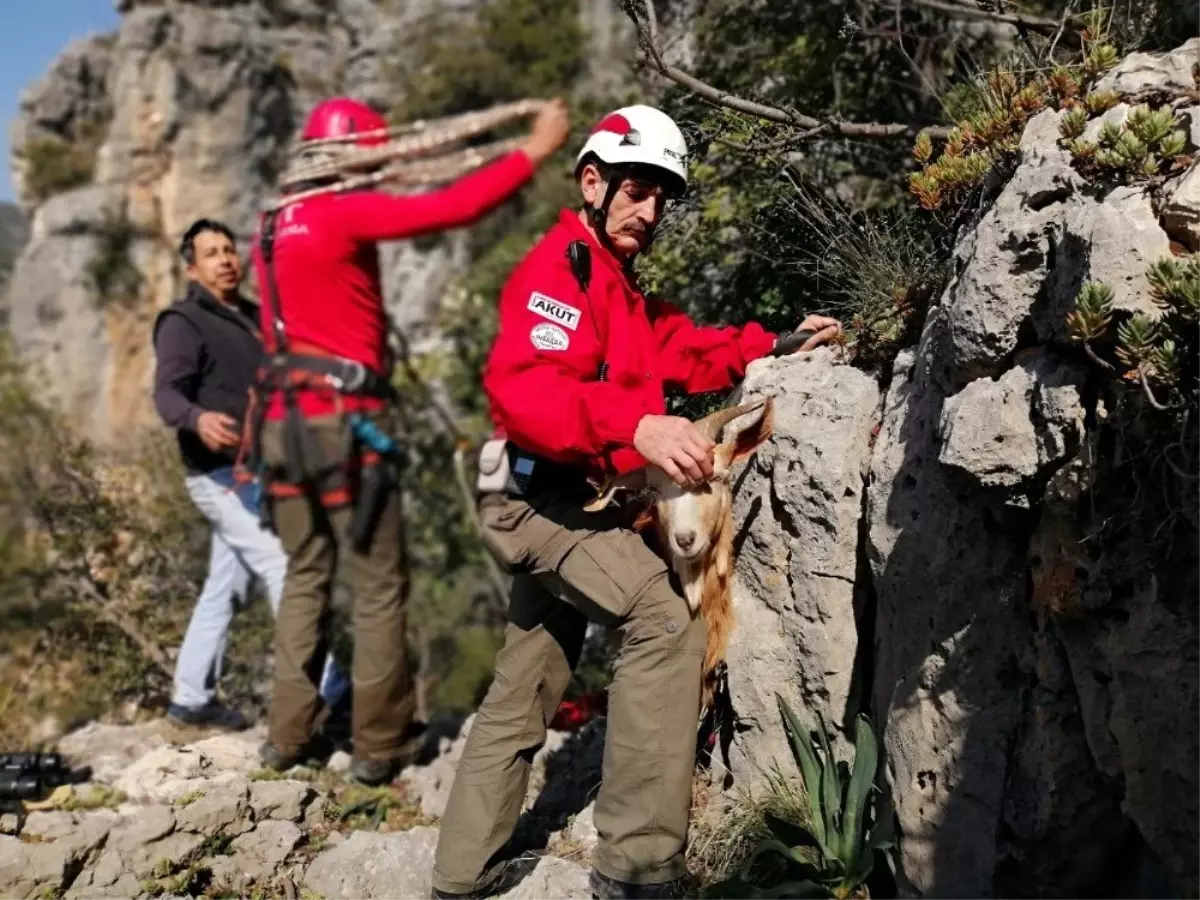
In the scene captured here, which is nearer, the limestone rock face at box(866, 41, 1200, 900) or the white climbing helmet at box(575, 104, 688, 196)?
the limestone rock face at box(866, 41, 1200, 900)

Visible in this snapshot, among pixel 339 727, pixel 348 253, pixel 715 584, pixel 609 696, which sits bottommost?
pixel 339 727

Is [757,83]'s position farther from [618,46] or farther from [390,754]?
[618,46]

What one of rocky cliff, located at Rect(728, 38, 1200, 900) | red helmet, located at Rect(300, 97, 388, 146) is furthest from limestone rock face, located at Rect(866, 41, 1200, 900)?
red helmet, located at Rect(300, 97, 388, 146)

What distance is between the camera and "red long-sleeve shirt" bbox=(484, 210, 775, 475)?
285 centimetres

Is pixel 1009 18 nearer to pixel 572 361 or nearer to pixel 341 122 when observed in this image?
pixel 572 361

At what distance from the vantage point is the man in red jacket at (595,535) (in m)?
2.92

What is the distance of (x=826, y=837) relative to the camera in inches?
122

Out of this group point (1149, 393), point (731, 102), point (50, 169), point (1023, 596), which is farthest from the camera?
point (50, 169)

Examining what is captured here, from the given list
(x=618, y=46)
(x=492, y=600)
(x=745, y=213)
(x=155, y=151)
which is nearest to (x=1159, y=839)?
(x=745, y=213)

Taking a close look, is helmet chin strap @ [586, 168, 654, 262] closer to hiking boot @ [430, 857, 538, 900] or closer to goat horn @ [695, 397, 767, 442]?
goat horn @ [695, 397, 767, 442]

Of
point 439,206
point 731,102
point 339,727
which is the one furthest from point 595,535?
point 339,727

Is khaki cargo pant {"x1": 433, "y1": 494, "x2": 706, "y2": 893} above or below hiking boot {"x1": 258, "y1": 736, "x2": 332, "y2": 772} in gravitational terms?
above

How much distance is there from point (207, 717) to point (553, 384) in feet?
11.4

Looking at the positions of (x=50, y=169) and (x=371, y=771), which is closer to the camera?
(x=371, y=771)
